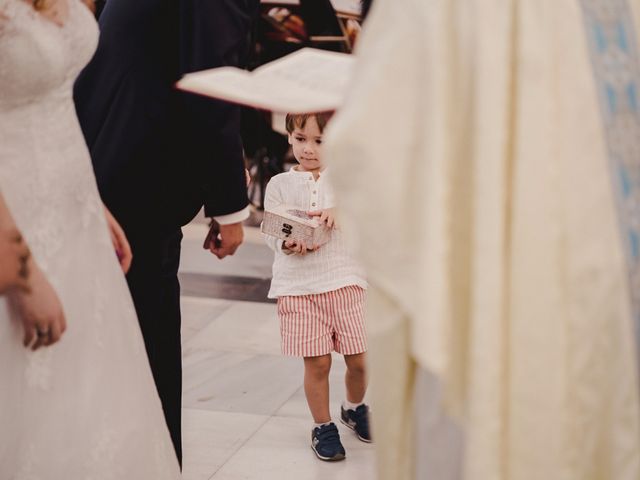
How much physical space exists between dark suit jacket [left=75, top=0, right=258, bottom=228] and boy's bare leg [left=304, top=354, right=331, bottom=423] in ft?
2.84

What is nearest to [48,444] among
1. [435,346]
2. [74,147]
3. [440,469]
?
[74,147]

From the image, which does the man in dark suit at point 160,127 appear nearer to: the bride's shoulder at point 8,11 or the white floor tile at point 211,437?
the bride's shoulder at point 8,11

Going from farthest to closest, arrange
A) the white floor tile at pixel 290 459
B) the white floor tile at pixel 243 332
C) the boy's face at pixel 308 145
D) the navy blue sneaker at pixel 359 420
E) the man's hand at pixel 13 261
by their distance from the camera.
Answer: the white floor tile at pixel 243 332
the navy blue sneaker at pixel 359 420
the boy's face at pixel 308 145
the white floor tile at pixel 290 459
the man's hand at pixel 13 261

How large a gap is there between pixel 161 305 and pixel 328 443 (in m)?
0.84

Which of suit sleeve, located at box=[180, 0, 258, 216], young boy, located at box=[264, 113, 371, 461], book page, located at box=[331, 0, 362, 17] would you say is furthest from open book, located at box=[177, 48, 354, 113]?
book page, located at box=[331, 0, 362, 17]

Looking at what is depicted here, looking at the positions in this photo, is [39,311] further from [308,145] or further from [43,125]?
[308,145]

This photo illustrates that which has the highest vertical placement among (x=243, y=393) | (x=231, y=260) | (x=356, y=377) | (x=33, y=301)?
(x=33, y=301)

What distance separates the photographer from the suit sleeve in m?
2.67

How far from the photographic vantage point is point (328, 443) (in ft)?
11.7

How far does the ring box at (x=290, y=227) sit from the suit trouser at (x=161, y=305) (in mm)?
458

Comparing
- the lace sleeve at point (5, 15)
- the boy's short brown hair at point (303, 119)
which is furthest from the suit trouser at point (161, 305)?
the lace sleeve at point (5, 15)

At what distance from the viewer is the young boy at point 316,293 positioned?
3.57 metres

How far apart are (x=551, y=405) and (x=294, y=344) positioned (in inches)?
81.1

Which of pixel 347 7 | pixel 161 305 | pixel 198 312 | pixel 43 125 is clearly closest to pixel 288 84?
pixel 43 125
